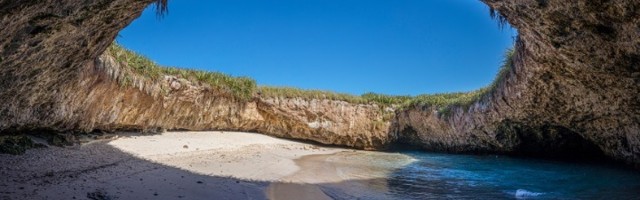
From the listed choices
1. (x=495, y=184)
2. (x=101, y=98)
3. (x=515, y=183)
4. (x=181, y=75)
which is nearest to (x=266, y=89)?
(x=181, y=75)

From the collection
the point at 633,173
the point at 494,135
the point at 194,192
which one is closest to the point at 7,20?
the point at 194,192

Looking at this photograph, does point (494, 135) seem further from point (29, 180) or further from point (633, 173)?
point (29, 180)

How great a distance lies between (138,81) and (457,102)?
38.2 ft

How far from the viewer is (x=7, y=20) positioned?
136 inches

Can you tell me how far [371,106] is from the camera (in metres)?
20.3

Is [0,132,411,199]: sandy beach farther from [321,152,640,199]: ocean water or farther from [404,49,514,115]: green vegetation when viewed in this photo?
[404,49,514,115]: green vegetation

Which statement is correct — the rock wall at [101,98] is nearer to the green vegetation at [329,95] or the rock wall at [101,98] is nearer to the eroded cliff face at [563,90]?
the green vegetation at [329,95]

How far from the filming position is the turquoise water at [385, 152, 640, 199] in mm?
7137

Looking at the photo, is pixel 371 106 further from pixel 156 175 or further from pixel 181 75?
pixel 156 175

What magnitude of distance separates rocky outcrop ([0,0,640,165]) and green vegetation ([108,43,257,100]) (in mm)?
317

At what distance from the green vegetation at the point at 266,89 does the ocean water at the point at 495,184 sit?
9.17ft

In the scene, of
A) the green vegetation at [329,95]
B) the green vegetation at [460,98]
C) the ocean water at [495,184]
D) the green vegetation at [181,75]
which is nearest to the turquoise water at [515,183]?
the ocean water at [495,184]

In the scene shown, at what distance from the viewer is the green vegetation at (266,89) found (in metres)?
11.3

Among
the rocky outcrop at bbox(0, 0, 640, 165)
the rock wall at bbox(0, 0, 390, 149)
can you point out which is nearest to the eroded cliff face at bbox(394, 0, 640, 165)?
the rocky outcrop at bbox(0, 0, 640, 165)
